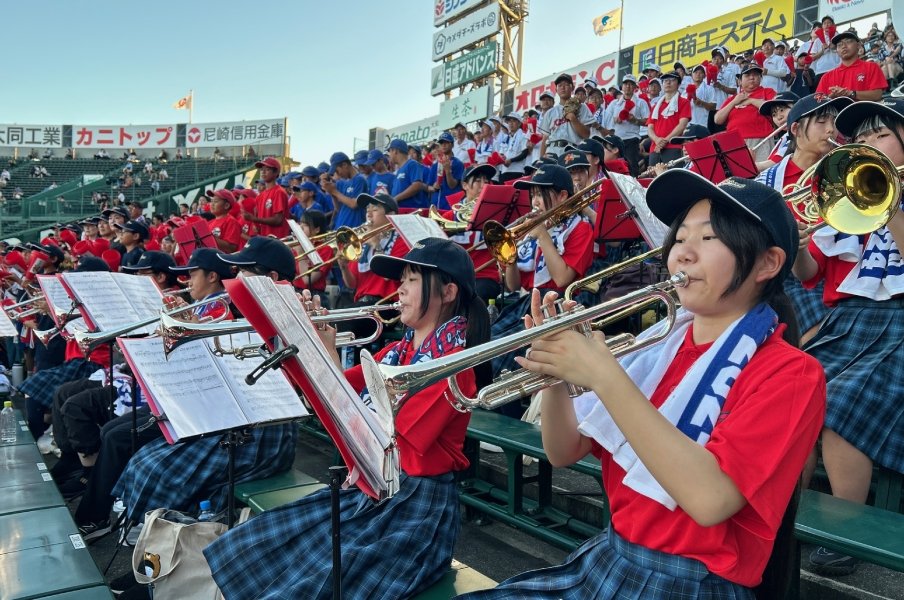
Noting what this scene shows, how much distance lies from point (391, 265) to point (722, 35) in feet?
55.6

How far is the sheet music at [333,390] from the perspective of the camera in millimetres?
1849

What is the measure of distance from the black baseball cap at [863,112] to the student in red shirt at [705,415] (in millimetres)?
1694

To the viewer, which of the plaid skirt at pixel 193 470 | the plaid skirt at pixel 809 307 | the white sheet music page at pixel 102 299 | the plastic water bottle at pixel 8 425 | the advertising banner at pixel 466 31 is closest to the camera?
the plaid skirt at pixel 809 307

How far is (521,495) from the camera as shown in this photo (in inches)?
157

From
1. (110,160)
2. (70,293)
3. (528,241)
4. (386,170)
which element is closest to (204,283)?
(70,293)

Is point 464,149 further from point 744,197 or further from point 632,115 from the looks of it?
point 744,197

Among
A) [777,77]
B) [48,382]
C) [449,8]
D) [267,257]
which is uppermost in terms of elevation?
[449,8]

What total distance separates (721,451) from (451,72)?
23.2 m

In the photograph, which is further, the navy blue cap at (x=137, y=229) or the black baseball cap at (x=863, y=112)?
the navy blue cap at (x=137, y=229)

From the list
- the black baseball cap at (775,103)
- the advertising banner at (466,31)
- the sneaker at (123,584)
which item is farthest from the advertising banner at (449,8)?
the sneaker at (123,584)

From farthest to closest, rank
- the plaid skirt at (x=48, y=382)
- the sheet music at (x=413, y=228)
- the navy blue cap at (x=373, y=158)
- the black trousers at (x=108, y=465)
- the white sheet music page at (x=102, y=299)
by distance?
the navy blue cap at (x=373, y=158) → the plaid skirt at (x=48, y=382) → the sheet music at (x=413, y=228) → the black trousers at (x=108, y=465) → the white sheet music page at (x=102, y=299)

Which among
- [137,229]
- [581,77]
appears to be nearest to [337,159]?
[137,229]

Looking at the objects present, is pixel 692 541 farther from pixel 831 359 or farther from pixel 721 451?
pixel 831 359

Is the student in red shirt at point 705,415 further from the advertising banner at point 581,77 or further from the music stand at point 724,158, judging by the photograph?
the advertising banner at point 581,77
